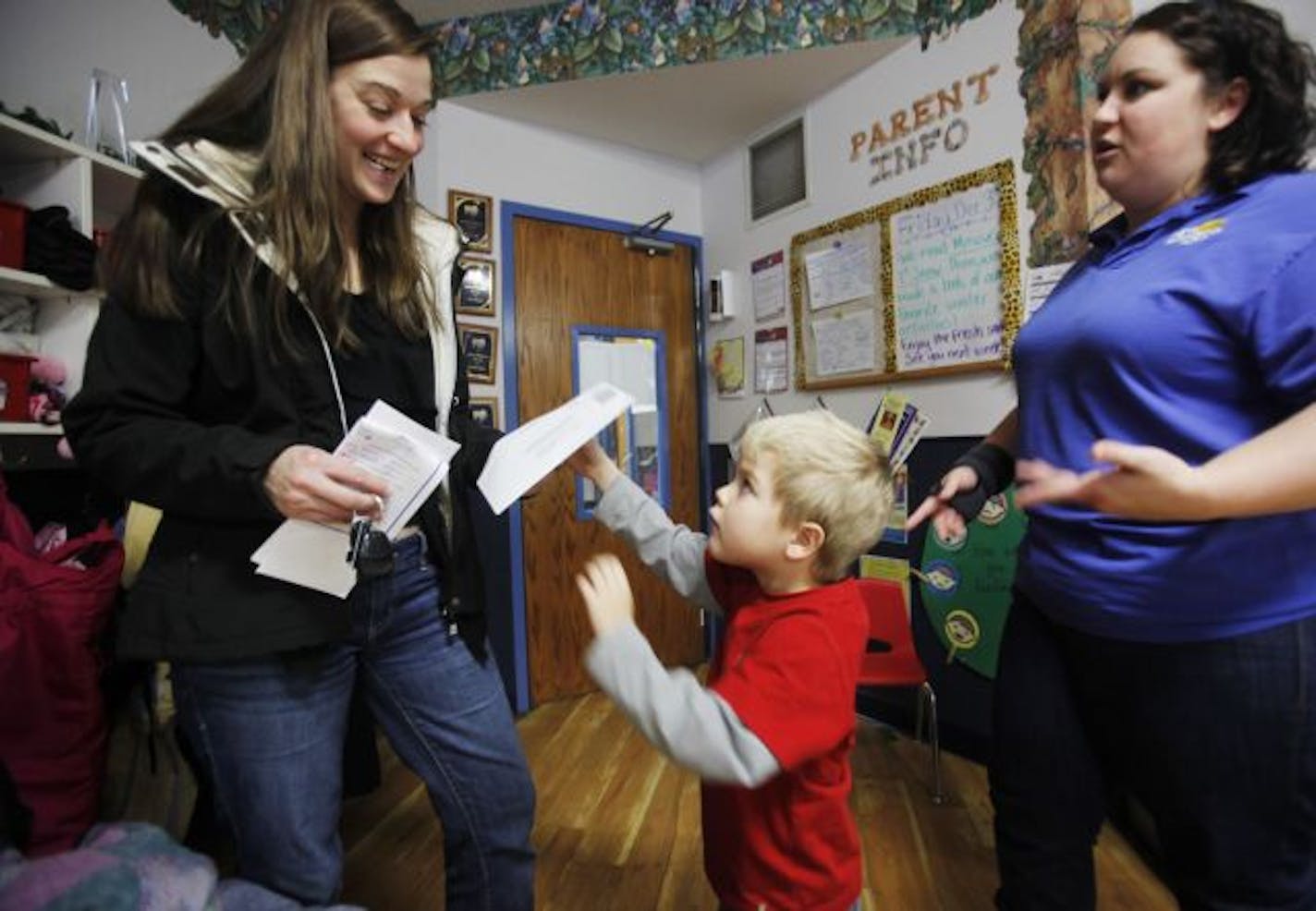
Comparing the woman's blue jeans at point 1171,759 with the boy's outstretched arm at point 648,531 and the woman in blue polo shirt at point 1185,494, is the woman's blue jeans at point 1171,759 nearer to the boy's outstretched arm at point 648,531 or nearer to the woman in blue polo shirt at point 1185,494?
the woman in blue polo shirt at point 1185,494

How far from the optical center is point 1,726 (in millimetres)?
1084

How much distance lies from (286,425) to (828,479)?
2.06 ft

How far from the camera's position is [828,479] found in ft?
2.66

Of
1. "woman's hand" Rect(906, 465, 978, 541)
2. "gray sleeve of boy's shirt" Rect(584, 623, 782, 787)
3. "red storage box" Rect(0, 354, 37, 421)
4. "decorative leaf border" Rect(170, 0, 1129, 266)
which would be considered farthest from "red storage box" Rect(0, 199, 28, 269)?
"woman's hand" Rect(906, 465, 978, 541)

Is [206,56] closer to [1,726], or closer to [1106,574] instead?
[1,726]

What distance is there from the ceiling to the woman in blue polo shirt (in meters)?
1.71

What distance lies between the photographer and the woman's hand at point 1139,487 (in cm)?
58

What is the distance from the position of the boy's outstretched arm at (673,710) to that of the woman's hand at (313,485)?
25cm

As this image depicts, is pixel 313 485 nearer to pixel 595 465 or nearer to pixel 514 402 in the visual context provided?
pixel 595 465

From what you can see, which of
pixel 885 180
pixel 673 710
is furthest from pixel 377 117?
pixel 885 180

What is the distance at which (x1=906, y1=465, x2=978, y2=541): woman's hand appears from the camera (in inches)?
37.2

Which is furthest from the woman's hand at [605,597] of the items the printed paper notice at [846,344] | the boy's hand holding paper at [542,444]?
the printed paper notice at [846,344]

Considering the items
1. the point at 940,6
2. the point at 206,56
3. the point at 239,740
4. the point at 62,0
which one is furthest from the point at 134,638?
the point at 940,6

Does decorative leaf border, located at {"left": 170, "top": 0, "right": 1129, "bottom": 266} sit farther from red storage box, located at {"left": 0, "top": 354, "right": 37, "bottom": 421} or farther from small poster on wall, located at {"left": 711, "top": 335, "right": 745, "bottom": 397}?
red storage box, located at {"left": 0, "top": 354, "right": 37, "bottom": 421}
